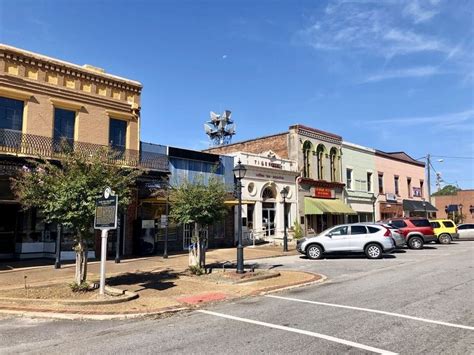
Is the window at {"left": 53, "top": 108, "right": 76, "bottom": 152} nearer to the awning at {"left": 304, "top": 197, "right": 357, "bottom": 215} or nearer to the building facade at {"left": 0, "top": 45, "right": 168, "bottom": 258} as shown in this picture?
the building facade at {"left": 0, "top": 45, "right": 168, "bottom": 258}

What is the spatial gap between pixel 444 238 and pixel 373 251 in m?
13.5

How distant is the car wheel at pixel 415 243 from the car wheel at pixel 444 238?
5.98m

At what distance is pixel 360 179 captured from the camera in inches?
1555

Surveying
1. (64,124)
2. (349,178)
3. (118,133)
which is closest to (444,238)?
(349,178)

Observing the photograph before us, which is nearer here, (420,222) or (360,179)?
(420,222)

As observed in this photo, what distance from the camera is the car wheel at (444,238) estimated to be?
98.7ft

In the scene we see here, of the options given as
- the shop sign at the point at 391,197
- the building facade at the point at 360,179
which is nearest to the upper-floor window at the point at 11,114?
the building facade at the point at 360,179

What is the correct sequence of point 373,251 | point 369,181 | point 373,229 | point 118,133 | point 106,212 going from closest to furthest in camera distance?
point 106,212
point 373,251
point 373,229
point 118,133
point 369,181

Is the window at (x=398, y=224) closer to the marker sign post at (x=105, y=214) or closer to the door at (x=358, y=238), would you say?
the door at (x=358, y=238)

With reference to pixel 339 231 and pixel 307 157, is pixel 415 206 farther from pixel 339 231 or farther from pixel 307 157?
pixel 339 231

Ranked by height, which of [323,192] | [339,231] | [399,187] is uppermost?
[399,187]

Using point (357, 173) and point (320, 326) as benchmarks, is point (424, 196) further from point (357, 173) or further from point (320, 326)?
point (320, 326)

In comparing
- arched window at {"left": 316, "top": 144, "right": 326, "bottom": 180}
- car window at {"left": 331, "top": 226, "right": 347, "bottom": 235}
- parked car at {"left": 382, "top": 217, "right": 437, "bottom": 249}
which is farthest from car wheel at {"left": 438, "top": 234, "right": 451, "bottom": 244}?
car window at {"left": 331, "top": 226, "right": 347, "bottom": 235}

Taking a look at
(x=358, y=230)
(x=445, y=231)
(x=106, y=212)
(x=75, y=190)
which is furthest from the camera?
(x=445, y=231)
